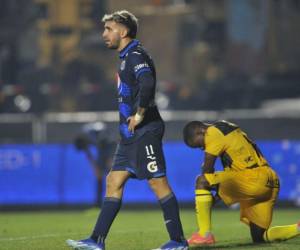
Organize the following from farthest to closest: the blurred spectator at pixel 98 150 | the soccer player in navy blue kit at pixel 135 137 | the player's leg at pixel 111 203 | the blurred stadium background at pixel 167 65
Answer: the blurred stadium background at pixel 167 65 → the blurred spectator at pixel 98 150 → the player's leg at pixel 111 203 → the soccer player in navy blue kit at pixel 135 137

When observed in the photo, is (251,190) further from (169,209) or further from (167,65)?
(167,65)

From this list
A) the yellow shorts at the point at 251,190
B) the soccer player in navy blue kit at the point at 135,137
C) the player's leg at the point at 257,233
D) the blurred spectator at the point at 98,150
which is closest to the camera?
the soccer player in navy blue kit at the point at 135,137

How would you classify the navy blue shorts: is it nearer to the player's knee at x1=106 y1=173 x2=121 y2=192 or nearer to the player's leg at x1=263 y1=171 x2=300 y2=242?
the player's knee at x1=106 y1=173 x2=121 y2=192

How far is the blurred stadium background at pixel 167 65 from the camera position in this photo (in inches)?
837

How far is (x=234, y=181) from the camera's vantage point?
9.68 metres

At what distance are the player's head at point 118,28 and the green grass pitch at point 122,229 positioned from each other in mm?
2134

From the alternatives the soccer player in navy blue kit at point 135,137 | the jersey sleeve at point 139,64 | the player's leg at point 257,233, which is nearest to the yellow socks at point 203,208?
the player's leg at point 257,233

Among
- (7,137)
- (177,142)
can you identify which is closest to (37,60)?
(7,137)

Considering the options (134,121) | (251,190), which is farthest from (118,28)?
(251,190)

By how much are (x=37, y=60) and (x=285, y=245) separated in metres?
15.7

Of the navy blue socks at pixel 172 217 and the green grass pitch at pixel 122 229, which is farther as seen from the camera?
the green grass pitch at pixel 122 229

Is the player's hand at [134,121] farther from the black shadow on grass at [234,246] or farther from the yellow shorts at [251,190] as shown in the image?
the black shadow on grass at [234,246]

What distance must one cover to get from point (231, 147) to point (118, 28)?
71.4 inches

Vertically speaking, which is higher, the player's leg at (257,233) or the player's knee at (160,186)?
the player's knee at (160,186)
